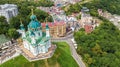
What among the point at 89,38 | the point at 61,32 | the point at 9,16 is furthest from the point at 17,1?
the point at 89,38

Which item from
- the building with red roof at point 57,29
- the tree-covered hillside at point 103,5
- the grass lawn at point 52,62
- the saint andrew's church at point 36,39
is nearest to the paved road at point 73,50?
the grass lawn at point 52,62

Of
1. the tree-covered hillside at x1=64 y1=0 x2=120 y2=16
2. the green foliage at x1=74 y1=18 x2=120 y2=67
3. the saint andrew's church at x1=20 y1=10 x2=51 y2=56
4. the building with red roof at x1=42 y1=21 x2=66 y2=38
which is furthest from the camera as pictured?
the tree-covered hillside at x1=64 y1=0 x2=120 y2=16

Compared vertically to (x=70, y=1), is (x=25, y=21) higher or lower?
higher

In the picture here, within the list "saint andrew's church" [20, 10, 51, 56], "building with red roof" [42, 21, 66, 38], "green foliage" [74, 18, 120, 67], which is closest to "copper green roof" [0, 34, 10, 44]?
"building with red roof" [42, 21, 66, 38]

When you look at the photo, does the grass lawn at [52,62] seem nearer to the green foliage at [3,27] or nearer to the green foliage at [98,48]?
the green foliage at [98,48]

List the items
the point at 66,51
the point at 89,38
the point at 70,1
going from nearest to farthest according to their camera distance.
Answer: the point at 66,51 < the point at 89,38 < the point at 70,1

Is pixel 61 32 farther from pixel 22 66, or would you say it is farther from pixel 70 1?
pixel 70 1

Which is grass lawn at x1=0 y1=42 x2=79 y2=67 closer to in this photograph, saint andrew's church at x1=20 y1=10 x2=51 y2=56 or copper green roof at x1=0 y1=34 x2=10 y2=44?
saint andrew's church at x1=20 y1=10 x2=51 y2=56

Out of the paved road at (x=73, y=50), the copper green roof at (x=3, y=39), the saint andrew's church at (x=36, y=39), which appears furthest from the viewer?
the copper green roof at (x=3, y=39)
